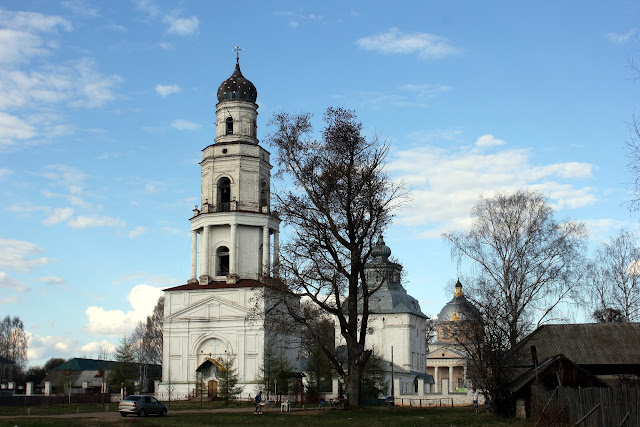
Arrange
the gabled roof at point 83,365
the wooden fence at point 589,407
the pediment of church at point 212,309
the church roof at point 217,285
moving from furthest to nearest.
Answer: the gabled roof at point 83,365 → the church roof at point 217,285 → the pediment of church at point 212,309 → the wooden fence at point 589,407

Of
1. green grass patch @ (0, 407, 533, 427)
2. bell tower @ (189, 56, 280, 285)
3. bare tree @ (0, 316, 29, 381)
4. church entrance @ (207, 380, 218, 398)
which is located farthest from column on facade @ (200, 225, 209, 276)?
bare tree @ (0, 316, 29, 381)

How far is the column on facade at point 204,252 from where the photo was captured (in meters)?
55.6

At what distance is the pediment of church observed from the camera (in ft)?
176

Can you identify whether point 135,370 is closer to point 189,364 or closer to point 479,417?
point 189,364

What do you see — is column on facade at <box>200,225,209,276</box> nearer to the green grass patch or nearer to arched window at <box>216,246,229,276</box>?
arched window at <box>216,246,229,276</box>

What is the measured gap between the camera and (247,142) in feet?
187

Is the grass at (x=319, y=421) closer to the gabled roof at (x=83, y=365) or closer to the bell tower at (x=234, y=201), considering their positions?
the bell tower at (x=234, y=201)

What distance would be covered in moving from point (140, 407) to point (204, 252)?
899 inches

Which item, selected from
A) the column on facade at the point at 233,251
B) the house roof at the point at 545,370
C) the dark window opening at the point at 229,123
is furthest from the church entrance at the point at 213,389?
the house roof at the point at 545,370

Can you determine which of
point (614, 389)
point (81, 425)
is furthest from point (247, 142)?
point (614, 389)

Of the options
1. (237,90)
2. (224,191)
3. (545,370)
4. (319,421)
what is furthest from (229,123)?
(319,421)

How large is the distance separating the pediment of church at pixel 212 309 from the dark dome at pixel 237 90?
49.7ft

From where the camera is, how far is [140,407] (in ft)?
110

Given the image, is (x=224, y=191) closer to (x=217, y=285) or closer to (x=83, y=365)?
(x=217, y=285)
